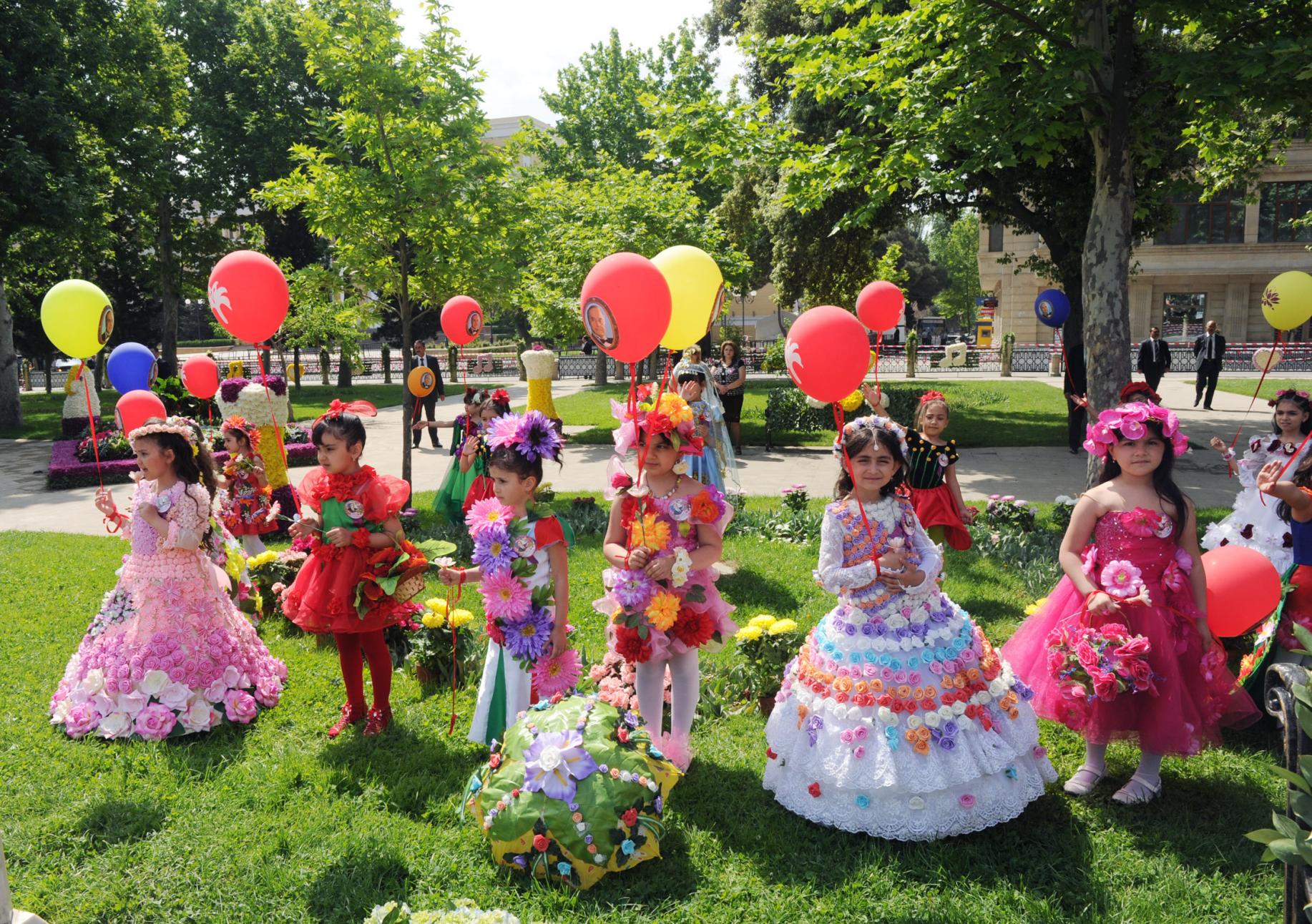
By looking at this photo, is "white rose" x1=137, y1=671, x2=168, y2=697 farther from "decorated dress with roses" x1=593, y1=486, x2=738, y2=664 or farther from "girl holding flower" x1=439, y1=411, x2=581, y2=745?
"decorated dress with roses" x1=593, y1=486, x2=738, y2=664

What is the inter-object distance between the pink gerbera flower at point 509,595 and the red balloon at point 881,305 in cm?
374

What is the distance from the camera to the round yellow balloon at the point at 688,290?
520cm

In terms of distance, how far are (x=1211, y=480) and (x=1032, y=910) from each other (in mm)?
11181

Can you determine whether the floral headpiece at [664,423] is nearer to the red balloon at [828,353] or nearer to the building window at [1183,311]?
the red balloon at [828,353]

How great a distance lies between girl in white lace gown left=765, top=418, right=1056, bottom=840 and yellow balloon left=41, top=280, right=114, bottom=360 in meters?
5.69

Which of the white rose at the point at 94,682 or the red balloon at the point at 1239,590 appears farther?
the white rose at the point at 94,682

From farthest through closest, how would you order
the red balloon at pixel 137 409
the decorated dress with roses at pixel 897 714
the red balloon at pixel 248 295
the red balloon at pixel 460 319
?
the red balloon at pixel 460 319, the red balloon at pixel 137 409, the red balloon at pixel 248 295, the decorated dress with roses at pixel 897 714

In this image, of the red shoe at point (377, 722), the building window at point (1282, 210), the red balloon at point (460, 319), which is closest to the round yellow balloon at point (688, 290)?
the red shoe at point (377, 722)

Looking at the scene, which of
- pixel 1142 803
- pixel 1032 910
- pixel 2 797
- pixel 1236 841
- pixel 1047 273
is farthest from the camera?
pixel 1047 273

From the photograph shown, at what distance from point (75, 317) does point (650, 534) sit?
195 inches

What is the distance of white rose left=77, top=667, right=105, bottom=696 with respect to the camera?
213 inches

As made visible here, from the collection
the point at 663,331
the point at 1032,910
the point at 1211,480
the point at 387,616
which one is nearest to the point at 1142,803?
the point at 1032,910

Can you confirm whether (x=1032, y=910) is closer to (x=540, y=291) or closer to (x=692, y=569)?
(x=692, y=569)

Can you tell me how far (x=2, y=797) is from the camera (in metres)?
4.66
